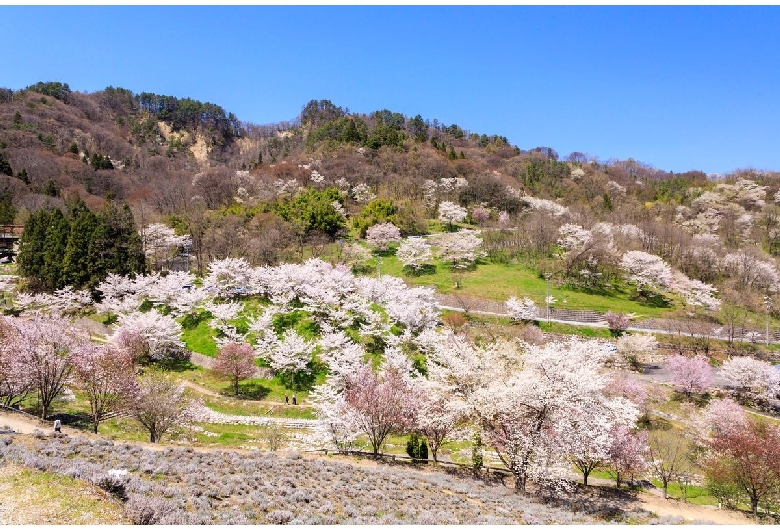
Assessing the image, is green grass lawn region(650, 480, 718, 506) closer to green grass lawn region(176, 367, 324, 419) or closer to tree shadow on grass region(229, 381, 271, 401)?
green grass lawn region(176, 367, 324, 419)

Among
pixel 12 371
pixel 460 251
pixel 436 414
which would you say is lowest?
pixel 436 414

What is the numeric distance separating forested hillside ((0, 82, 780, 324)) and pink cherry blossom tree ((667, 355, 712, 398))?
17318 mm

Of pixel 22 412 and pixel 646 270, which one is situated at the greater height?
pixel 646 270

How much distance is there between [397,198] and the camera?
75.2 metres

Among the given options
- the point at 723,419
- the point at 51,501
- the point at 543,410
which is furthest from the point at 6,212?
the point at 723,419

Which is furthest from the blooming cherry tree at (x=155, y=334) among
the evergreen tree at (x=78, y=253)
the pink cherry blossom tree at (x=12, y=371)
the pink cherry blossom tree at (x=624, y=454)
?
the pink cherry blossom tree at (x=624, y=454)

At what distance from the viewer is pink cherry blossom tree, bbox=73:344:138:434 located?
795 inches

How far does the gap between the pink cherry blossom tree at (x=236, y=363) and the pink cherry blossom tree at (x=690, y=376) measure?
106 ft

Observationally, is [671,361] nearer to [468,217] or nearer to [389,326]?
[389,326]

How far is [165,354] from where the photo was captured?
110 feet

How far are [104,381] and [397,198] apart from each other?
58.9 m

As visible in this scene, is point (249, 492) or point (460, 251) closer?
point (249, 492)

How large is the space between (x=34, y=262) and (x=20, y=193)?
1401 inches

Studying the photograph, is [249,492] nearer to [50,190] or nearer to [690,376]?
[690,376]
